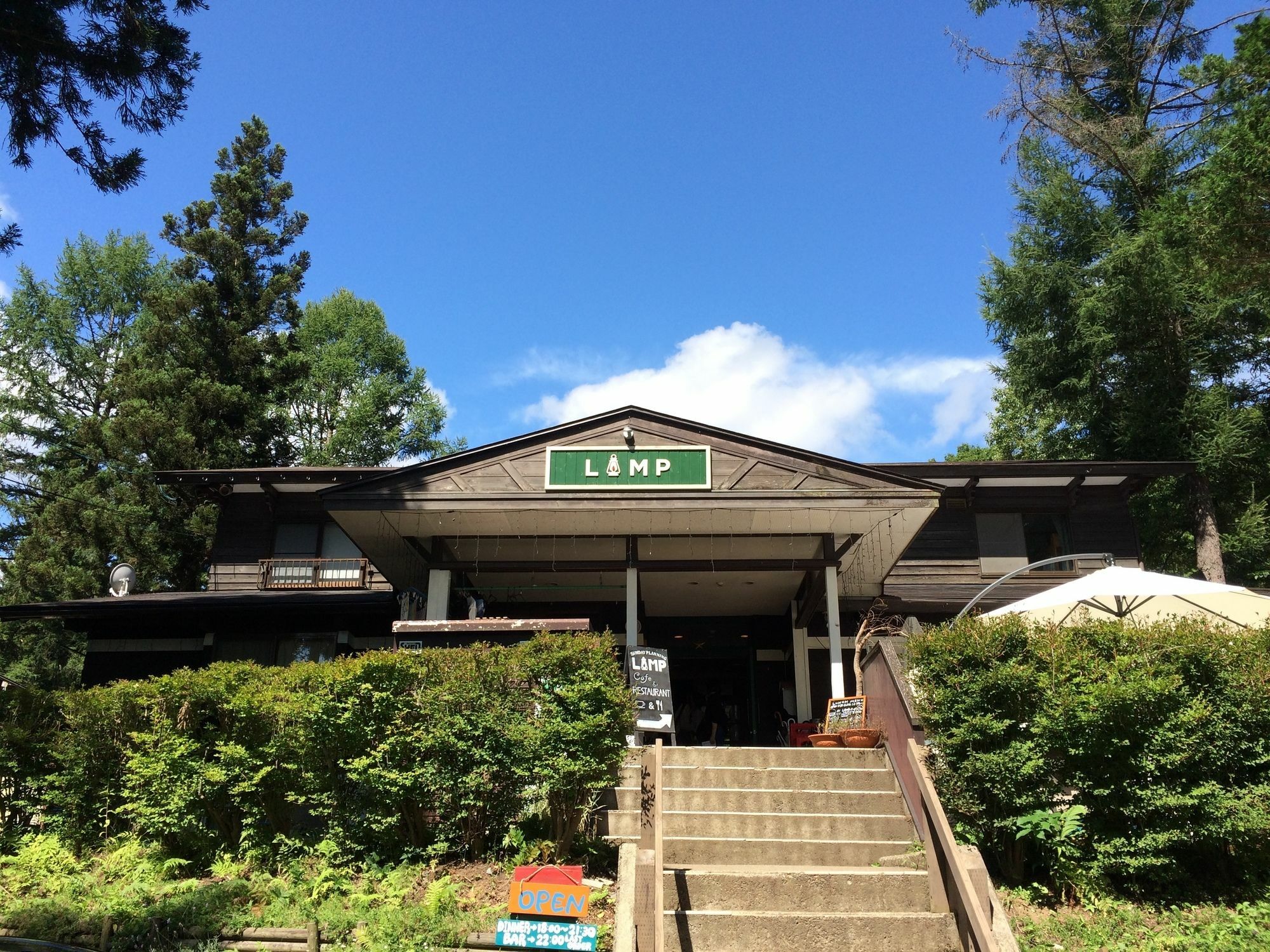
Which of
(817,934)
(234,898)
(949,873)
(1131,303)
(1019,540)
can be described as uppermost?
(1131,303)

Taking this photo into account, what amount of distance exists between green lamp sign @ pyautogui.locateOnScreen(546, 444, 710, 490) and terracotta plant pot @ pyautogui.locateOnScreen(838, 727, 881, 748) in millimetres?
4037

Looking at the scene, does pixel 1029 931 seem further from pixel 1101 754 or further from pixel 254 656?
pixel 254 656

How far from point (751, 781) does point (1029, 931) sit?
9.08 feet

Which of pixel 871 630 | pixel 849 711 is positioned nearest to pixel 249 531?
pixel 871 630

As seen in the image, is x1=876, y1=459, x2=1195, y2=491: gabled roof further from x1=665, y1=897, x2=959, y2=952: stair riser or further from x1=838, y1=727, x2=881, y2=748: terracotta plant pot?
x1=665, y1=897, x2=959, y2=952: stair riser

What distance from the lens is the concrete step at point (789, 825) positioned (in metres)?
7.91

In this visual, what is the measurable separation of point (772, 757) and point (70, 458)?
2979 centimetres

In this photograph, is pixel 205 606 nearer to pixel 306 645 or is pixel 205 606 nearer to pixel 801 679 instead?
pixel 306 645

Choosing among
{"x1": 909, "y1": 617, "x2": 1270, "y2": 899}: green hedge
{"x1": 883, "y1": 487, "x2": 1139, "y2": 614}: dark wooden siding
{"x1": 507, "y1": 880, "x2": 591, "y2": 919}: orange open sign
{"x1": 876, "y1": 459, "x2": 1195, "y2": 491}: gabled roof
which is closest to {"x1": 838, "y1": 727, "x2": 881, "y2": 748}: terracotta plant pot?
{"x1": 909, "y1": 617, "x2": 1270, "y2": 899}: green hedge

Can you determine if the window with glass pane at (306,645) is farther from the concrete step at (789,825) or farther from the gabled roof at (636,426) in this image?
the concrete step at (789,825)

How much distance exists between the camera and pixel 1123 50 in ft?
83.7

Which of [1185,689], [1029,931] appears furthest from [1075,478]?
[1029,931]

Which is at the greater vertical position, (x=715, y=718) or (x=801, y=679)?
(x=801, y=679)

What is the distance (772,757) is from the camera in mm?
9008
